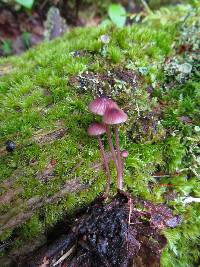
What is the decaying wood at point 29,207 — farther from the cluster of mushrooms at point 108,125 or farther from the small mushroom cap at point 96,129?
the small mushroom cap at point 96,129

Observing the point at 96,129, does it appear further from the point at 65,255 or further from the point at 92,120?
the point at 65,255

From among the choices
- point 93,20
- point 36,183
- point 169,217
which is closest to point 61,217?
point 36,183

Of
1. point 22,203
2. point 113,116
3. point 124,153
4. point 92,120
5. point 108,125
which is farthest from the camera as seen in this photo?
point 92,120

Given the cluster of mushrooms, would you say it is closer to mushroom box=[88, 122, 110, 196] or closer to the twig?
mushroom box=[88, 122, 110, 196]

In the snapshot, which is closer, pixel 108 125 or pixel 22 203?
pixel 22 203

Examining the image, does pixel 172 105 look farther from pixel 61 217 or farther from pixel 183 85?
pixel 61 217

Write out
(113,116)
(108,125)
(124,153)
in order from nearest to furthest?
(113,116), (108,125), (124,153)

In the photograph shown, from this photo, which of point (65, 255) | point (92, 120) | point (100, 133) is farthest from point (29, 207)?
point (92, 120)
